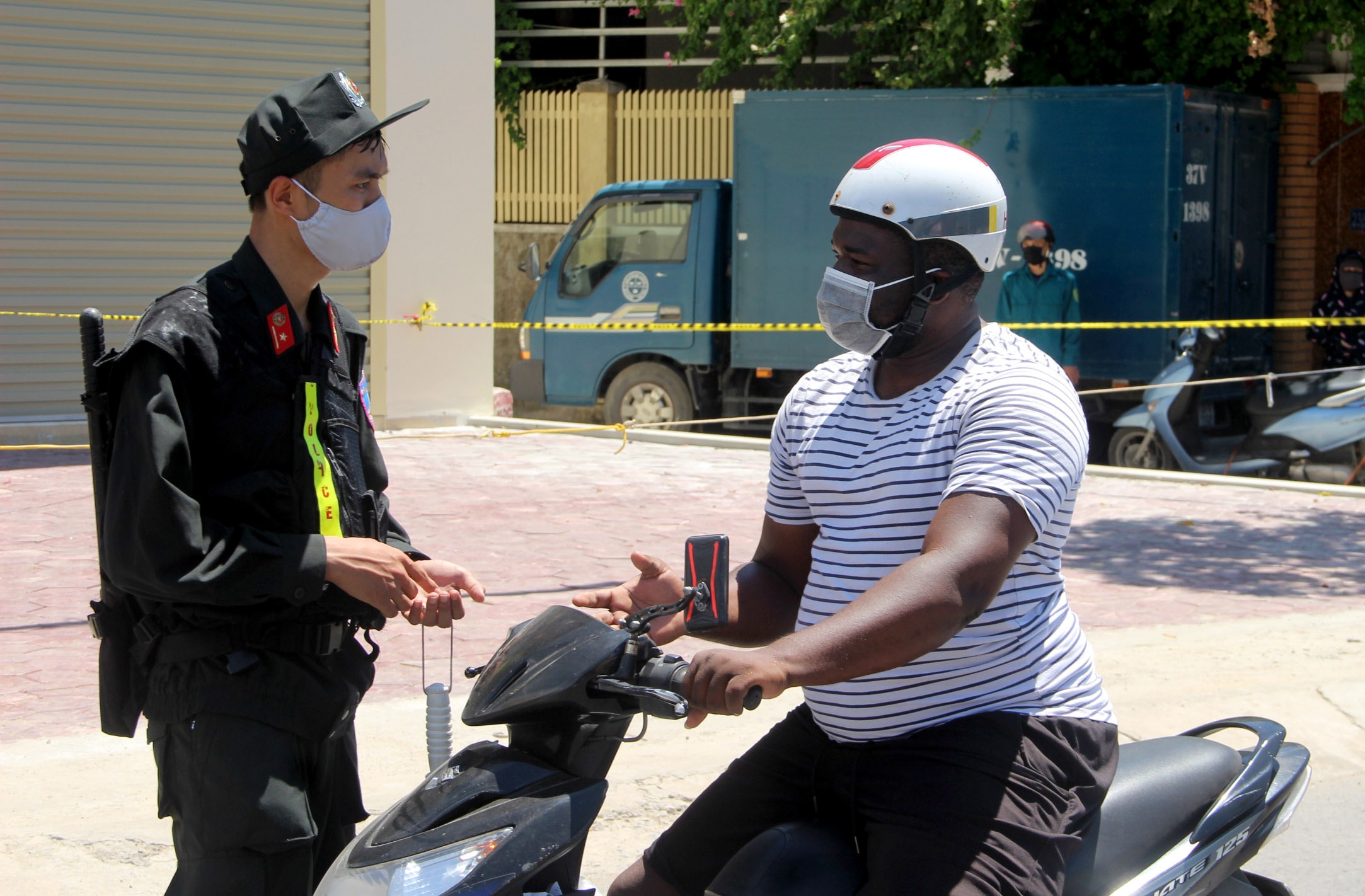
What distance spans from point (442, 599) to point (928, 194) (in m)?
1.13

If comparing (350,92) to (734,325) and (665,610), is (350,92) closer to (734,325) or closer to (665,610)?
(665,610)

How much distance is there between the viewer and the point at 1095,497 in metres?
10.5

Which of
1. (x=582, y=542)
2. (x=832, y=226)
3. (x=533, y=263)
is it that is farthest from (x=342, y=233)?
(x=533, y=263)

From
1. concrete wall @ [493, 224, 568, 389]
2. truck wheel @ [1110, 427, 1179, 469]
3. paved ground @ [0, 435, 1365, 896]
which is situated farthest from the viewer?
concrete wall @ [493, 224, 568, 389]

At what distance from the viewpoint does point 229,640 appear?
2713mm

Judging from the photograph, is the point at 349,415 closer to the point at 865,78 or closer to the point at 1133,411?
the point at 1133,411

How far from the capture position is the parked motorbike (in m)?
10.8

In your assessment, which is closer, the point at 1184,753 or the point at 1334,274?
the point at 1184,753

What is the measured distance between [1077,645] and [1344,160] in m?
14.5

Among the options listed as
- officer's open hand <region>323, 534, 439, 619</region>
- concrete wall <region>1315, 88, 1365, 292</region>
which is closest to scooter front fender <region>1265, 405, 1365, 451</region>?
concrete wall <region>1315, 88, 1365, 292</region>

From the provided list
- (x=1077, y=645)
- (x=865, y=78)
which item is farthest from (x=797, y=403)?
(x=865, y=78)

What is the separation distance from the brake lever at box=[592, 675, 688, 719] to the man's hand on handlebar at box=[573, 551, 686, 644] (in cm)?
40

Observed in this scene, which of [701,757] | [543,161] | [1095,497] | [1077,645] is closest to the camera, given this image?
[1077,645]

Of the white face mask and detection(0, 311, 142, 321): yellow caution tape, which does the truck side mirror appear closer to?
detection(0, 311, 142, 321): yellow caution tape
